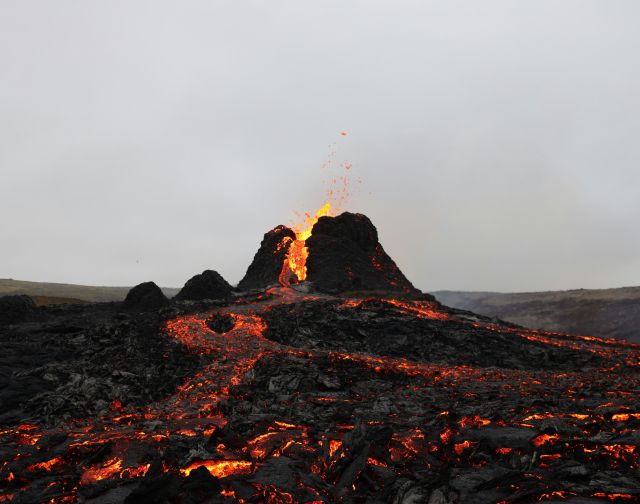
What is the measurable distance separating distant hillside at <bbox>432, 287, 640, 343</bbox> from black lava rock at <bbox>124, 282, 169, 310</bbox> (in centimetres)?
8315

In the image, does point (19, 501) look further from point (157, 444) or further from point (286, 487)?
point (286, 487)

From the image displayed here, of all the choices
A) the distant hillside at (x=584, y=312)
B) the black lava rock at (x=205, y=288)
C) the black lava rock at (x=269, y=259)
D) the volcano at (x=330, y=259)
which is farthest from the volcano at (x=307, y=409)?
the distant hillside at (x=584, y=312)

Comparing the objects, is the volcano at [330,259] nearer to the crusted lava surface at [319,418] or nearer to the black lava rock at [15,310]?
the crusted lava surface at [319,418]

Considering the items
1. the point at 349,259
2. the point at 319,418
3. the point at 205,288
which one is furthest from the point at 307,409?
the point at 349,259

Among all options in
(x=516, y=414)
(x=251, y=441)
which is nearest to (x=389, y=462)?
(x=251, y=441)

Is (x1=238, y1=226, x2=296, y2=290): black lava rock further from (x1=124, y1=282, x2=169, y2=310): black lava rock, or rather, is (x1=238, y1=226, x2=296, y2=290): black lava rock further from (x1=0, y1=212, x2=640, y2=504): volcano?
(x1=0, y1=212, x2=640, y2=504): volcano

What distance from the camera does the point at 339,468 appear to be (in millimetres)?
10602

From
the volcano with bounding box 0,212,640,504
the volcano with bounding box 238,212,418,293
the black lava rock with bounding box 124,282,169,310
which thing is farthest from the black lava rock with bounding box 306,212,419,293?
the black lava rock with bounding box 124,282,169,310

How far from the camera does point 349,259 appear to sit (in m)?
67.7

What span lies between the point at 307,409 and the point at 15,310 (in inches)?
1474

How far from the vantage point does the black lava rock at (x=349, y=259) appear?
209 ft

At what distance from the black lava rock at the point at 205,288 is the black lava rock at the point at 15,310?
1680 cm

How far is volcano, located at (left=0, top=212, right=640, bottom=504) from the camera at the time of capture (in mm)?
9656

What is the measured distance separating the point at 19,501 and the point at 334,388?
15.4 metres
